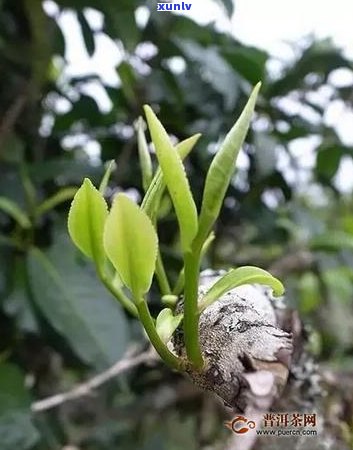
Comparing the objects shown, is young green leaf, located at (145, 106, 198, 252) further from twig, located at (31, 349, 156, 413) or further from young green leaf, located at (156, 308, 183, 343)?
twig, located at (31, 349, 156, 413)

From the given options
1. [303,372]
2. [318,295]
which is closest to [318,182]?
[318,295]

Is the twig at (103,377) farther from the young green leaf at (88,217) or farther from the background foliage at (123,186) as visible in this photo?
the young green leaf at (88,217)

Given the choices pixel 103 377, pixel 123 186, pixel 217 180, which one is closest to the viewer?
pixel 217 180

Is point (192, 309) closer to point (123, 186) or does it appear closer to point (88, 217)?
point (88, 217)

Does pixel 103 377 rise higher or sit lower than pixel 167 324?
lower

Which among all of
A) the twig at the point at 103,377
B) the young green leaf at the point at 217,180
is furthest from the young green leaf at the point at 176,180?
the twig at the point at 103,377

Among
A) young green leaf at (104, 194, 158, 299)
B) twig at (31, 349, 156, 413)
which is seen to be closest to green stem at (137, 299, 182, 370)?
young green leaf at (104, 194, 158, 299)

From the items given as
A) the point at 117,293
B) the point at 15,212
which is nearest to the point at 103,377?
the point at 15,212
